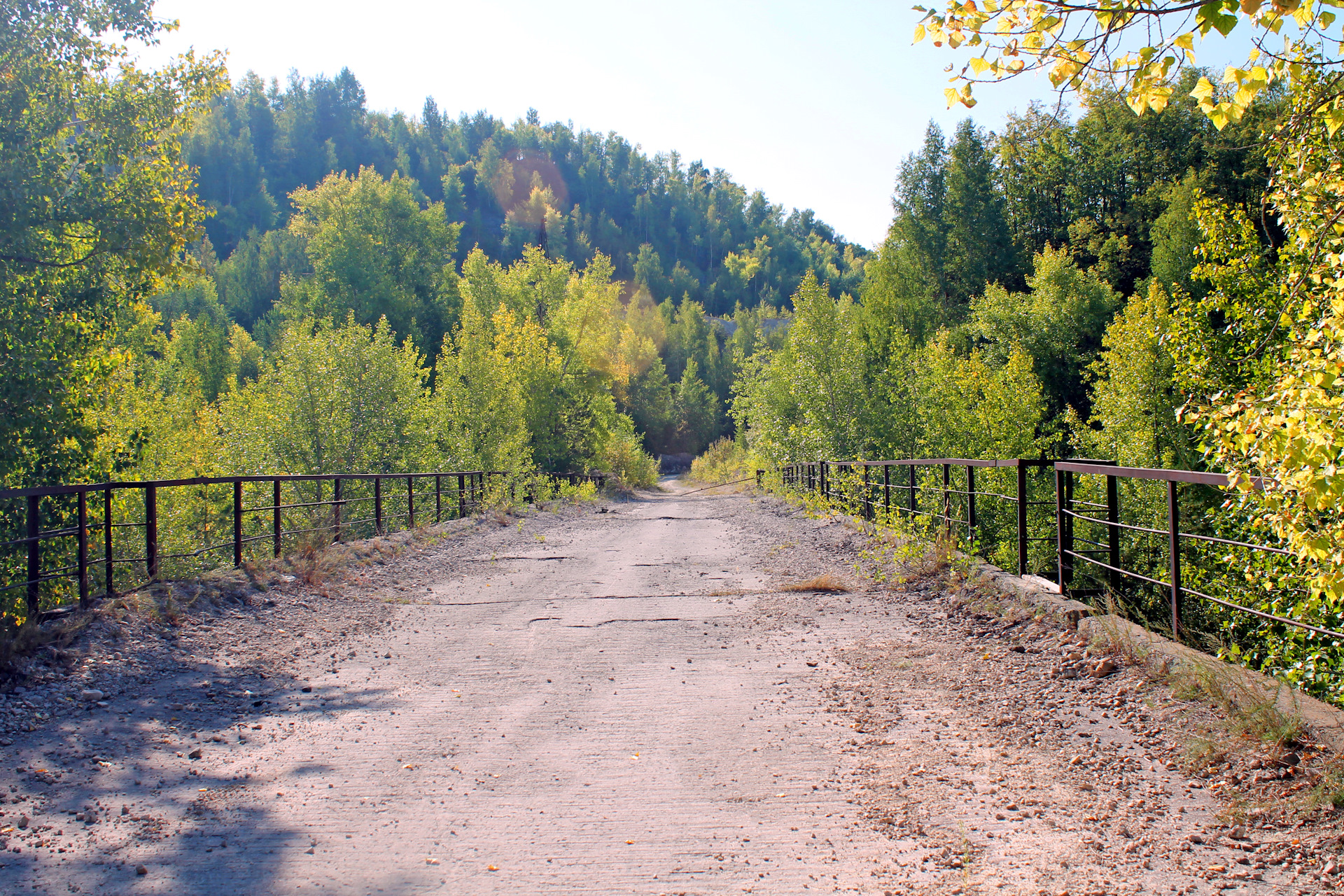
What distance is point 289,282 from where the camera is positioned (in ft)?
163

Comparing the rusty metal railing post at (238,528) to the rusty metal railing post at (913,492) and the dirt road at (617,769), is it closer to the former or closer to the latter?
the dirt road at (617,769)

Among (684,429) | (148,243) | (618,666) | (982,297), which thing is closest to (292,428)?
(148,243)

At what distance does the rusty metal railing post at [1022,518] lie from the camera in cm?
723

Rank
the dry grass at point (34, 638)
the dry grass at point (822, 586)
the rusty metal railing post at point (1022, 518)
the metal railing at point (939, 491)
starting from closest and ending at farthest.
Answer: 1. the dry grass at point (34, 638)
2. the rusty metal railing post at point (1022, 518)
3. the metal railing at point (939, 491)
4. the dry grass at point (822, 586)

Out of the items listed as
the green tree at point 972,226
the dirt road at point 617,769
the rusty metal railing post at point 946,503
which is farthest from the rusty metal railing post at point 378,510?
the green tree at point 972,226

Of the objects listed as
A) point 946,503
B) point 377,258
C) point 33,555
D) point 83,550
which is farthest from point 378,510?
point 377,258

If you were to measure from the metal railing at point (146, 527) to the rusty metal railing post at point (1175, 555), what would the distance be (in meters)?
7.78

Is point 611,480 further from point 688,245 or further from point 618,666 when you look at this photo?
point 688,245

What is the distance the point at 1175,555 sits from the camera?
5148mm

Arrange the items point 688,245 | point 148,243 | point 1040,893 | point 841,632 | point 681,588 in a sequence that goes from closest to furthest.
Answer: point 1040,893
point 841,632
point 681,588
point 148,243
point 688,245

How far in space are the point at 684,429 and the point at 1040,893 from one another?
79949mm

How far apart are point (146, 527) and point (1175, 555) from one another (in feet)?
28.1

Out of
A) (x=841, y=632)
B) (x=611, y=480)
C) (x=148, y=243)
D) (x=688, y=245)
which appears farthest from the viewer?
(x=688, y=245)

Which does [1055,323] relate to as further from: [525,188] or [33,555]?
[525,188]
